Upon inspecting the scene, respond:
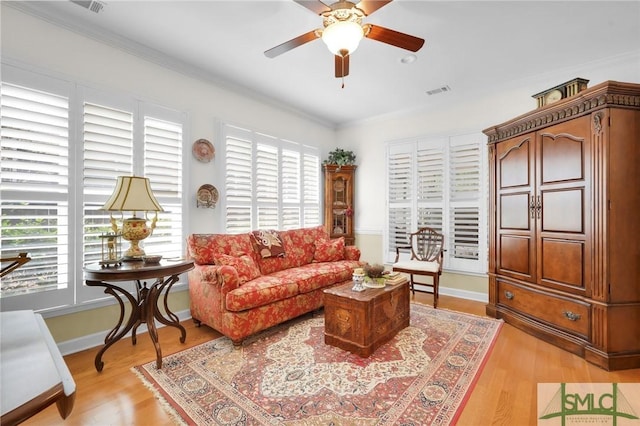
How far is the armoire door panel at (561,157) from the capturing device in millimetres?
2506

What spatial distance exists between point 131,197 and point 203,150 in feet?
4.28

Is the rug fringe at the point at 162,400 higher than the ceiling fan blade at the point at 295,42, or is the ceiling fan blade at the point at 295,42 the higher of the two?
the ceiling fan blade at the point at 295,42

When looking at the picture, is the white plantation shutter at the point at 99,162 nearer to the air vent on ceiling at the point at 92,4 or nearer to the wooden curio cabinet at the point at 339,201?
the air vent on ceiling at the point at 92,4

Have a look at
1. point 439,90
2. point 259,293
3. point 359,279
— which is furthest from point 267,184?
point 439,90

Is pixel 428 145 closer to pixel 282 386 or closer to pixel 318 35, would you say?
pixel 318 35

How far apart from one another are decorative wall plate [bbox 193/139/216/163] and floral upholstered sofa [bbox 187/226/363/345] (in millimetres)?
971

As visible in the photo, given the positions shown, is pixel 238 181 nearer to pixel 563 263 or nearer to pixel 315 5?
pixel 315 5

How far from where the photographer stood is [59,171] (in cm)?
248

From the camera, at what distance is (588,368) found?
2268 mm

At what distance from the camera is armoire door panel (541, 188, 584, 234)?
2502 mm

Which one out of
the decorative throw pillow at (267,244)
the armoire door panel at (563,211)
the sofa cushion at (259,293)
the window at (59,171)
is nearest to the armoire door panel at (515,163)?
the armoire door panel at (563,211)

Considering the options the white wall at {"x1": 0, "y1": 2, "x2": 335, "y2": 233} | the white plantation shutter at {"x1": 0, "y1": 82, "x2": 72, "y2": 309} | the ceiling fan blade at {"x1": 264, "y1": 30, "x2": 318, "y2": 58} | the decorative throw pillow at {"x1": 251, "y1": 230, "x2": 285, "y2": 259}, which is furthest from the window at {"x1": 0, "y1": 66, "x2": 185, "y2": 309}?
the ceiling fan blade at {"x1": 264, "y1": 30, "x2": 318, "y2": 58}

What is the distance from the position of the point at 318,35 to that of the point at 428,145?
2.88 meters

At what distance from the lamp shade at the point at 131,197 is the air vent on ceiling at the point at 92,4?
1.42 m
